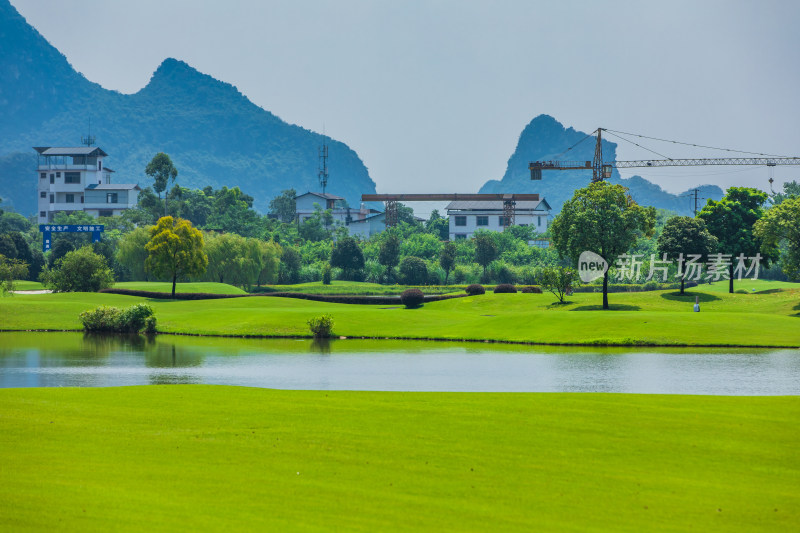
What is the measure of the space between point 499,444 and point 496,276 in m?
92.3

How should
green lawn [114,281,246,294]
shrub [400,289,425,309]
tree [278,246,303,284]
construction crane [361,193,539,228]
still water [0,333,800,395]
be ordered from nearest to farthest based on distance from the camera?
still water [0,333,800,395] < shrub [400,289,425,309] < green lawn [114,281,246,294] < tree [278,246,303,284] < construction crane [361,193,539,228]

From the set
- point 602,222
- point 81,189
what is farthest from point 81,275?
point 81,189

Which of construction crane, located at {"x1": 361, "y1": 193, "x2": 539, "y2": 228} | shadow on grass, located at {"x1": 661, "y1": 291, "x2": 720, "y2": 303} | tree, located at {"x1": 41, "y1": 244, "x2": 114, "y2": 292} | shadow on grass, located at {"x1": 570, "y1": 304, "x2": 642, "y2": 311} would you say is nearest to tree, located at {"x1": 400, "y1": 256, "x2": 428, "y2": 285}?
tree, located at {"x1": 41, "y1": 244, "x2": 114, "y2": 292}

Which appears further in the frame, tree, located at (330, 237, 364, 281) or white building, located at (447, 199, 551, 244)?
white building, located at (447, 199, 551, 244)

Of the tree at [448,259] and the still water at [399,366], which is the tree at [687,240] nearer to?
the still water at [399,366]

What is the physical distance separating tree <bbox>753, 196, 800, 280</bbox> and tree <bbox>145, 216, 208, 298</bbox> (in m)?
51.2

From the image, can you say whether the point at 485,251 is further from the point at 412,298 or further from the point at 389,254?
the point at 412,298

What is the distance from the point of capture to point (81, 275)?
3036 inches

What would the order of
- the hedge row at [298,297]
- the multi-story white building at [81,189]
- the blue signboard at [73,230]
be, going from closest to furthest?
the hedge row at [298,297]
the blue signboard at [73,230]
the multi-story white building at [81,189]

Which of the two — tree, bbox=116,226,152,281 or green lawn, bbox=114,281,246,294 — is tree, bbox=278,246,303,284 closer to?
tree, bbox=116,226,152,281

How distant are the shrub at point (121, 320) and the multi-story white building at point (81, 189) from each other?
5213 inches

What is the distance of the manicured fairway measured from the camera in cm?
1287

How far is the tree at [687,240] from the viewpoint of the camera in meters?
69.2

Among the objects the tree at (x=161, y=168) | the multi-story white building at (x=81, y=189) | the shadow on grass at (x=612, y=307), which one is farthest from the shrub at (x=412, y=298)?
the multi-story white building at (x=81, y=189)
